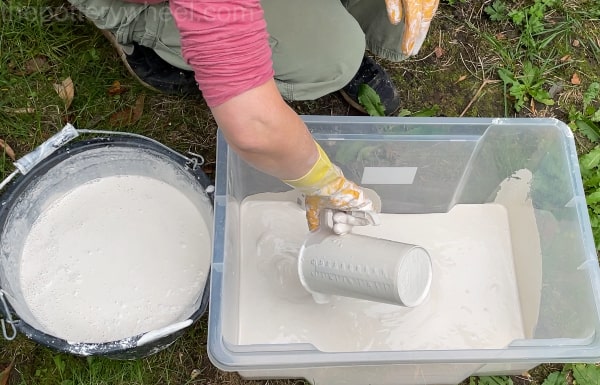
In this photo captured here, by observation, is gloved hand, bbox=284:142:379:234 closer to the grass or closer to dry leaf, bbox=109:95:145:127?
the grass

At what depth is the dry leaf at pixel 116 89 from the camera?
5.14 ft

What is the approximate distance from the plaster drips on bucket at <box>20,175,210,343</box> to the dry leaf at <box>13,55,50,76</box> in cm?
38

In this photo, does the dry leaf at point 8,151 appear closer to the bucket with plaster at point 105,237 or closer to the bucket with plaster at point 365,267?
the bucket with plaster at point 105,237

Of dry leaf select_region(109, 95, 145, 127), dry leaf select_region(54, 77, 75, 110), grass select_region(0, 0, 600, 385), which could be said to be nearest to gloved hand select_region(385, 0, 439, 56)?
grass select_region(0, 0, 600, 385)

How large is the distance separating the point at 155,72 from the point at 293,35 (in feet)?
1.27

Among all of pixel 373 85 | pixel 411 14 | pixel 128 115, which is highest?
pixel 411 14

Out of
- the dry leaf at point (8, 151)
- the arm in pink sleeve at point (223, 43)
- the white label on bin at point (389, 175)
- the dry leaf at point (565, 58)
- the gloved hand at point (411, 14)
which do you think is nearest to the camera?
the arm in pink sleeve at point (223, 43)

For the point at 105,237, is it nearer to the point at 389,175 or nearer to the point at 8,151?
the point at 8,151

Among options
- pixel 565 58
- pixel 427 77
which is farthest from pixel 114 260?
pixel 565 58

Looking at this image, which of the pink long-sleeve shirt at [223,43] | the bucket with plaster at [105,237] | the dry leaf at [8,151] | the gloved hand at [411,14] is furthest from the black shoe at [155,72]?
the pink long-sleeve shirt at [223,43]

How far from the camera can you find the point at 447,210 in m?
1.48

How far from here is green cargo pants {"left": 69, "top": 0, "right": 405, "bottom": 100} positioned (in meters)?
1.24

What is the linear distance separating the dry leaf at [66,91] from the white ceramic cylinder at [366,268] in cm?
73

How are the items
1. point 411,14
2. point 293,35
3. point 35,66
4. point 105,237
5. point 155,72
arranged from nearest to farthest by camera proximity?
1. point 411,14
2. point 293,35
3. point 105,237
4. point 155,72
5. point 35,66
